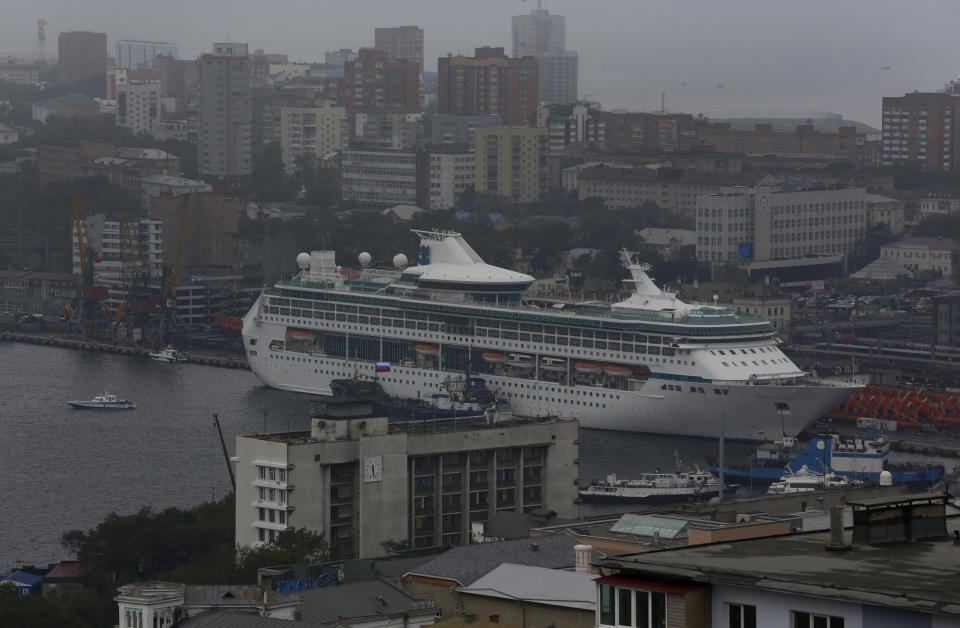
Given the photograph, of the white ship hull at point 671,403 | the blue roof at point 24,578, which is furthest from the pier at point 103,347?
the blue roof at point 24,578

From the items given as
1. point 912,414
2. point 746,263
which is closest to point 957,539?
point 912,414

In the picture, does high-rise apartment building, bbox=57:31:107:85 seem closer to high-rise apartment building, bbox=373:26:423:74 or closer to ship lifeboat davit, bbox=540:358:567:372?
high-rise apartment building, bbox=373:26:423:74

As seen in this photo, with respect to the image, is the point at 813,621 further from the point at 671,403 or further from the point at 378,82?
the point at 378,82

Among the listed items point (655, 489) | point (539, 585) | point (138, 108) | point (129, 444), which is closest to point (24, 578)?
point (539, 585)

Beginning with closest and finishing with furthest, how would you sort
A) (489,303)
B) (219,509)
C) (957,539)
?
(957,539) < (219,509) < (489,303)

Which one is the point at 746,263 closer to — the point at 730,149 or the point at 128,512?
the point at 730,149

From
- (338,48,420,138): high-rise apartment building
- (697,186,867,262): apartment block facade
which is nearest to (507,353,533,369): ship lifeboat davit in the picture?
(697,186,867,262): apartment block facade

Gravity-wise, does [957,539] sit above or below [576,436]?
above
